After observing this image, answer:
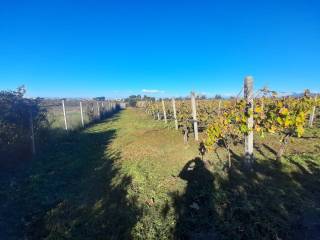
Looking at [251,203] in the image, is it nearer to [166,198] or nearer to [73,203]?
[166,198]

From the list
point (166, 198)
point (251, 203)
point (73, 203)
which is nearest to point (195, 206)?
point (166, 198)

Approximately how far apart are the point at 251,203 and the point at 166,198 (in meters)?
1.52

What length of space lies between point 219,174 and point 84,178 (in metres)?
3.31

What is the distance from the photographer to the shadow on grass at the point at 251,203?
11.1 ft

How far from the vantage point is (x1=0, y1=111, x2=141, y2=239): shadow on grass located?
11.8 feet

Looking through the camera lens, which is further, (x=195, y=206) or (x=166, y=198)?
(x=166, y=198)

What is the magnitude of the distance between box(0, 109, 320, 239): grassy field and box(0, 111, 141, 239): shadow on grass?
2cm

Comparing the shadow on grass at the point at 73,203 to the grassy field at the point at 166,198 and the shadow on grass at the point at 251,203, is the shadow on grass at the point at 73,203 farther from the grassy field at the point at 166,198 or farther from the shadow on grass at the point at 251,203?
the shadow on grass at the point at 251,203

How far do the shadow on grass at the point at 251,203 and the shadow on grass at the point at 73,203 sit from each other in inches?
40.7

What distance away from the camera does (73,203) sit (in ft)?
14.8

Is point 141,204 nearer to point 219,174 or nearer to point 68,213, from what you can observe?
point 68,213

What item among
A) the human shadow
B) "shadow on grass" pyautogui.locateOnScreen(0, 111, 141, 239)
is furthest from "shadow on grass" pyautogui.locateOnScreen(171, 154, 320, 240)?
"shadow on grass" pyautogui.locateOnScreen(0, 111, 141, 239)

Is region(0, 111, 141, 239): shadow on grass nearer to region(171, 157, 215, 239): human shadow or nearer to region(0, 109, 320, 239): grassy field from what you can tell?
region(0, 109, 320, 239): grassy field

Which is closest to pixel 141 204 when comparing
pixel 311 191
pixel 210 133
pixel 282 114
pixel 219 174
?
pixel 219 174
